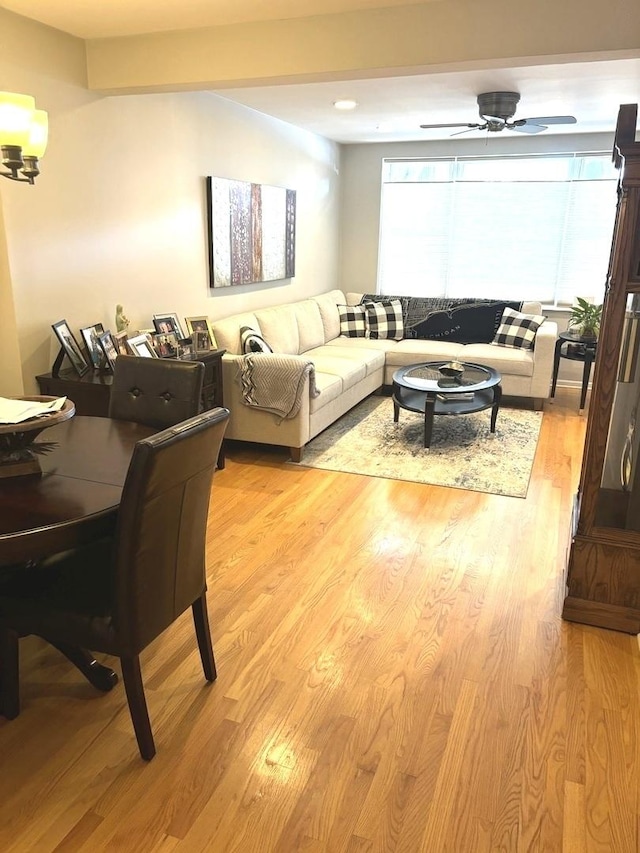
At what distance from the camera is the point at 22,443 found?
1922 mm

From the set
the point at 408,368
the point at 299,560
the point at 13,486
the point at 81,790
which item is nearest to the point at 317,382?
the point at 408,368

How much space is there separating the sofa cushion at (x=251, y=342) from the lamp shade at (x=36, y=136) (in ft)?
7.06

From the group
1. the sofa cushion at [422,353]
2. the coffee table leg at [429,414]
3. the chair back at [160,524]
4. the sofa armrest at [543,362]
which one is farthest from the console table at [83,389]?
the sofa armrest at [543,362]

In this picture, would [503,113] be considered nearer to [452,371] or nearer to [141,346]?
[452,371]

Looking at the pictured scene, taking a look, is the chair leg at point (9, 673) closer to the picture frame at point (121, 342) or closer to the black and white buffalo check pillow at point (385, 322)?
the picture frame at point (121, 342)

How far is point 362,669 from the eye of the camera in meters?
2.17

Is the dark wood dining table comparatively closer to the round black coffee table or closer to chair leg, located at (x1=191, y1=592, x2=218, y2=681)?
chair leg, located at (x1=191, y1=592, x2=218, y2=681)

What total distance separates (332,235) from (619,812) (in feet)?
19.8

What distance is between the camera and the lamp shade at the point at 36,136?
2221 mm

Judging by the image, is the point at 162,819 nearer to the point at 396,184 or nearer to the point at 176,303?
the point at 176,303

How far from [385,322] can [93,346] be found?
3.41 meters

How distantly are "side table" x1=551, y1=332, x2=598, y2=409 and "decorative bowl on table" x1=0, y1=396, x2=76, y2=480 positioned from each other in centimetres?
458

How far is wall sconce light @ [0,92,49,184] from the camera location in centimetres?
213

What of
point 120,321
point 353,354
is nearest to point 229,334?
point 120,321
